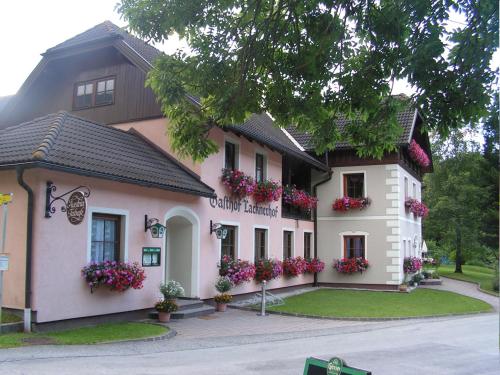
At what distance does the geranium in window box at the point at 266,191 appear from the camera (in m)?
18.8

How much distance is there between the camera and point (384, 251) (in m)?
23.2

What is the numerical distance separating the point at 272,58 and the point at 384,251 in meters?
16.7

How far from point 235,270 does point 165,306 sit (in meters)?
4.20

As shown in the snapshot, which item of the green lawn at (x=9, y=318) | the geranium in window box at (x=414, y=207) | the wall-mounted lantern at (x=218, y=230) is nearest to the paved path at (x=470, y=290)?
the geranium in window box at (x=414, y=207)

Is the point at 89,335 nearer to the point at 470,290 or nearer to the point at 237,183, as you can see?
the point at 237,183

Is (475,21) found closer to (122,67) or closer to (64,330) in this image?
(64,330)

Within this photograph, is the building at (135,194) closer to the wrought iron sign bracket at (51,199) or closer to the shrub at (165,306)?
the wrought iron sign bracket at (51,199)

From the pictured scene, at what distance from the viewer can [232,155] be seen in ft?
59.3

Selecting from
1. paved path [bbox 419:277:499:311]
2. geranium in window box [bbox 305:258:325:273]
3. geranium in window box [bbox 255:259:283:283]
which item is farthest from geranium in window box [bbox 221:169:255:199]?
paved path [bbox 419:277:499:311]

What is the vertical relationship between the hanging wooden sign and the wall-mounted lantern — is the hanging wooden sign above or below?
above

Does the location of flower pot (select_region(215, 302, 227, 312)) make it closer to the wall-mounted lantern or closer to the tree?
the wall-mounted lantern

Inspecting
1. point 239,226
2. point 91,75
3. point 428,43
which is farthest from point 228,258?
point 428,43

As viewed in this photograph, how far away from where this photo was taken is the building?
36.4 ft

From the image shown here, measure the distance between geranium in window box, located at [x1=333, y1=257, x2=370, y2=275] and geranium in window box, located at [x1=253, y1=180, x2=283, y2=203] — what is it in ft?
18.9
